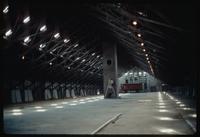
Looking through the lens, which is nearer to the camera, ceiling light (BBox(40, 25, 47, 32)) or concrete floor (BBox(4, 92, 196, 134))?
concrete floor (BBox(4, 92, 196, 134))

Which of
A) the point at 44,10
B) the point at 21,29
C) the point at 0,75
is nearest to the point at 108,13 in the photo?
the point at 44,10

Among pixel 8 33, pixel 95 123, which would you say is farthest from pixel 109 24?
pixel 95 123

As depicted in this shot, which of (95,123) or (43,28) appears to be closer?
(95,123)

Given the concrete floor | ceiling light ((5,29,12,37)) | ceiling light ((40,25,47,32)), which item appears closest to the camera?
the concrete floor

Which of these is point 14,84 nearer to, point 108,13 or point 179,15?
point 108,13

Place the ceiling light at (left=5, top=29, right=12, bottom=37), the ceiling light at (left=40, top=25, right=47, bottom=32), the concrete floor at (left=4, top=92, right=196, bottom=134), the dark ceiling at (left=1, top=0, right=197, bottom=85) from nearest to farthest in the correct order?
the concrete floor at (left=4, top=92, right=196, bottom=134) → the dark ceiling at (left=1, top=0, right=197, bottom=85) → the ceiling light at (left=5, top=29, right=12, bottom=37) → the ceiling light at (left=40, top=25, right=47, bottom=32)

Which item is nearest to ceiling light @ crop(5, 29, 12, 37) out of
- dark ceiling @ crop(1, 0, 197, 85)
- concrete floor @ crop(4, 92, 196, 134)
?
dark ceiling @ crop(1, 0, 197, 85)

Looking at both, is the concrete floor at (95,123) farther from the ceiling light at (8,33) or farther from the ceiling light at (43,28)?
the ceiling light at (43,28)

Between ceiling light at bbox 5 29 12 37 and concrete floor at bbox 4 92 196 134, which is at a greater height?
ceiling light at bbox 5 29 12 37

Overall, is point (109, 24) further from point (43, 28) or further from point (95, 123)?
point (95, 123)

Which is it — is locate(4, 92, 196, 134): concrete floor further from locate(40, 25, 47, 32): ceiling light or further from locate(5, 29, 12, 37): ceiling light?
locate(40, 25, 47, 32): ceiling light

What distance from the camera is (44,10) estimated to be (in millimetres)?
35812

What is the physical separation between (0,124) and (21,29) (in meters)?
27.0

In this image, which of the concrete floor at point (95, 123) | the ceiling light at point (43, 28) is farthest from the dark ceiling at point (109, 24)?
the concrete floor at point (95, 123)
